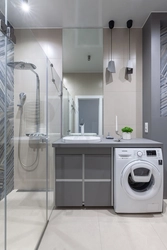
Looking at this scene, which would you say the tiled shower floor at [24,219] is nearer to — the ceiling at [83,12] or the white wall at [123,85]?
the white wall at [123,85]

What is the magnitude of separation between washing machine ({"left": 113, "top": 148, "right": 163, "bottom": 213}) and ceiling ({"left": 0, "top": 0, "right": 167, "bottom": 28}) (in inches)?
76.5

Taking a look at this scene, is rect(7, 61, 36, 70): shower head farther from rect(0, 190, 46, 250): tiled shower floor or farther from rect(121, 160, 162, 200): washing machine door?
rect(121, 160, 162, 200): washing machine door

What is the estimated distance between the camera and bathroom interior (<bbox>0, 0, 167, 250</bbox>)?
1.46 m

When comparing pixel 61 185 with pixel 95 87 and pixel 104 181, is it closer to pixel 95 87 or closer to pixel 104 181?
pixel 104 181

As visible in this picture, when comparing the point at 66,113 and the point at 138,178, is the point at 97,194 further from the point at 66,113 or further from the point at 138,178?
the point at 66,113

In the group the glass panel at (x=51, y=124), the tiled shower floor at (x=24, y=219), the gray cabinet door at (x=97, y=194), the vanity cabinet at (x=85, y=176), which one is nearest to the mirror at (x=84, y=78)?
the glass panel at (x=51, y=124)

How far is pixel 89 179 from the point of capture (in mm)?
1991

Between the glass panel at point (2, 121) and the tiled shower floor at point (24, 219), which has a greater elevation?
the glass panel at point (2, 121)

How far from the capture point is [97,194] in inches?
78.5

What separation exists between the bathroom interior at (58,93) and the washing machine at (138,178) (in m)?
0.16

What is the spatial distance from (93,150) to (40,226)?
101 centimetres

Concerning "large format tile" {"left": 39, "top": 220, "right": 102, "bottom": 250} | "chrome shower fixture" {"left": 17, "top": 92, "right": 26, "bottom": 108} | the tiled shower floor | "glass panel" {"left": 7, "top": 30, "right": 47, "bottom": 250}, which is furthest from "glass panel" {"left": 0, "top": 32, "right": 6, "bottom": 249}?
"chrome shower fixture" {"left": 17, "top": 92, "right": 26, "bottom": 108}

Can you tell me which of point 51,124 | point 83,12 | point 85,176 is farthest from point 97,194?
point 83,12

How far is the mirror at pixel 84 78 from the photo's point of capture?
251 cm
